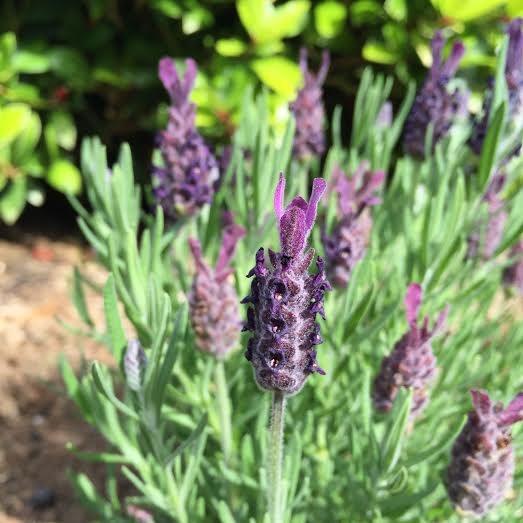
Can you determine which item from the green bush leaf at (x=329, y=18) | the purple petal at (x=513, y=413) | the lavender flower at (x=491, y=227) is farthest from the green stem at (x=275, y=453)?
the green bush leaf at (x=329, y=18)

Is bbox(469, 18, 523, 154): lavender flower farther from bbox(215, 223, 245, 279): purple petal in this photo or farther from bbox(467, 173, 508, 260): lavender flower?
bbox(215, 223, 245, 279): purple petal

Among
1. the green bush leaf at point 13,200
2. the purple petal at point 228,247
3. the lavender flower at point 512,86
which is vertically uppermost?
the green bush leaf at point 13,200

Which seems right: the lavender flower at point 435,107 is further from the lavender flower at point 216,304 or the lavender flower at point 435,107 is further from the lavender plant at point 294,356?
the lavender flower at point 216,304

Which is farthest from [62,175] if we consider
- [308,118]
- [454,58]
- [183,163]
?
[454,58]

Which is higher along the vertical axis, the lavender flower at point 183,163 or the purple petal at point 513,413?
the lavender flower at point 183,163

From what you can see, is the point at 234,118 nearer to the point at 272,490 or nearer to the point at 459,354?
the point at 459,354

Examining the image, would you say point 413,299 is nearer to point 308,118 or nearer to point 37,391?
point 308,118

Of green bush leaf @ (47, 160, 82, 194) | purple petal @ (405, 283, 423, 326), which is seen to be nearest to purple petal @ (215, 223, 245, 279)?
purple petal @ (405, 283, 423, 326)
